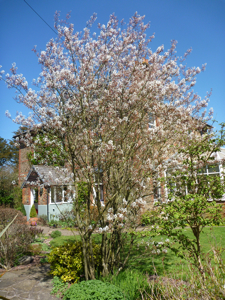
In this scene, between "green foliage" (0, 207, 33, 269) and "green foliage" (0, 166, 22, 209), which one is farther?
"green foliage" (0, 166, 22, 209)

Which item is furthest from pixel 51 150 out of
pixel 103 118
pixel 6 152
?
pixel 6 152

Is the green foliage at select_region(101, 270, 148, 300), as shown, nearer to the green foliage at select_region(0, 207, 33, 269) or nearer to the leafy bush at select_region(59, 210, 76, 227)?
the leafy bush at select_region(59, 210, 76, 227)

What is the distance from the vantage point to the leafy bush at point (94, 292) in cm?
333

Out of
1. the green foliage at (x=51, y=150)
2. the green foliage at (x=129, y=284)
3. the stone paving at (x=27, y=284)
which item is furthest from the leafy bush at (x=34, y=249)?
the green foliage at (x=129, y=284)

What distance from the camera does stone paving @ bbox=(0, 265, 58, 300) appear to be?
4.43 metres

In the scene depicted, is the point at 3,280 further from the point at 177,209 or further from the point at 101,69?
the point at 101,69

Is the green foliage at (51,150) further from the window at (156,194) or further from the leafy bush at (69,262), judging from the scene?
the window at (156,194)

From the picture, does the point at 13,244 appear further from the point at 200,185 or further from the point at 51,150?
the point at 200,185

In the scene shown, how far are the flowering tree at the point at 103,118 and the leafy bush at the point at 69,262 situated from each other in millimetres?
343

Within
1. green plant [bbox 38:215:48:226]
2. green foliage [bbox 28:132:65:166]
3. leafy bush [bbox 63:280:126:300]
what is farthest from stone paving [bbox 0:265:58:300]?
green plant [bbox 38:215:48:226]

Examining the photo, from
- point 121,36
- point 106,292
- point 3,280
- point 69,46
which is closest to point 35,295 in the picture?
point 3,280

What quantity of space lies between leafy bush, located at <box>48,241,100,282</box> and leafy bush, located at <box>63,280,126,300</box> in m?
1.07

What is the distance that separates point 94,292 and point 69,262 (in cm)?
159

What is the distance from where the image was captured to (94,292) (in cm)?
349
